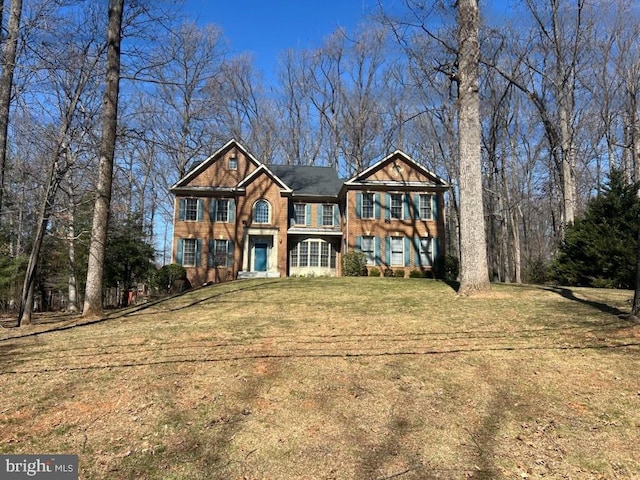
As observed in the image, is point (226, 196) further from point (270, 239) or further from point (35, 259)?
point (35, 259)

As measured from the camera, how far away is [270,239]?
22391 millimetres

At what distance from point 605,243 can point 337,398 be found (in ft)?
46.1

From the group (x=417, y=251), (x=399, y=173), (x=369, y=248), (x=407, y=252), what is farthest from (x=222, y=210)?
(x=417, y=251)

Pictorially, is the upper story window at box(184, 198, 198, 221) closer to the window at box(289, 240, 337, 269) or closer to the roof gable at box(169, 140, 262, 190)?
the roof gable at box(169, 140, 262, 190)

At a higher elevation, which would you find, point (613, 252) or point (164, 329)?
point (613, 252)

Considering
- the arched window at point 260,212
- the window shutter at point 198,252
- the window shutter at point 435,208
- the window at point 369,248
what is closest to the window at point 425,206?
the window shutter at point 435,208

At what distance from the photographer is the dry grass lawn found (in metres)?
3.17

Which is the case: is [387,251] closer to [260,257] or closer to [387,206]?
[387,206]

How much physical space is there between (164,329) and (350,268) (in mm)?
13519

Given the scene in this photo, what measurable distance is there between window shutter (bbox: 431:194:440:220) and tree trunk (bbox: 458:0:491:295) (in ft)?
39.1

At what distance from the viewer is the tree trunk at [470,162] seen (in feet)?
33.4

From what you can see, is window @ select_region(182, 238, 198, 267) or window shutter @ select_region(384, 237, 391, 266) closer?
window @ select_region(182, 238, 198, 267)

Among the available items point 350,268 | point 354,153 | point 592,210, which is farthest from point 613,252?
point 354,153

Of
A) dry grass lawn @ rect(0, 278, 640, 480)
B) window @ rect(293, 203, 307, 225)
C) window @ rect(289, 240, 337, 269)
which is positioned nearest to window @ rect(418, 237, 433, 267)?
window @ rect(289, 240, 337, 269)
